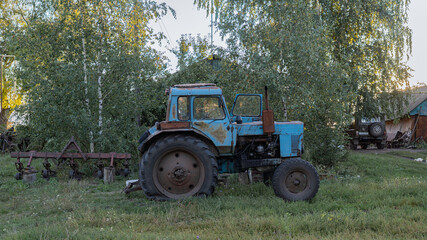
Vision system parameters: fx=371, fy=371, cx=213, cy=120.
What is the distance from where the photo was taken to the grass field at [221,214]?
15.8ft

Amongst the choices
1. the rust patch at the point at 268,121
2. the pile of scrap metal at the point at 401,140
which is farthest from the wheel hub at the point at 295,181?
the pile of scrap metal at the point at 401,140

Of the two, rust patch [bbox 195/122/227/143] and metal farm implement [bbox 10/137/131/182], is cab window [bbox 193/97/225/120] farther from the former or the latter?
metal farm implement [bbox 10/137/131/182]

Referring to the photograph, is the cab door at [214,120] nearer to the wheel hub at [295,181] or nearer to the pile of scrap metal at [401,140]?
the wheel hub at [295,181]

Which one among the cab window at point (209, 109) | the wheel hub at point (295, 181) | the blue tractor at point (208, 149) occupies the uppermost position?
the cab window at point (209, 109)

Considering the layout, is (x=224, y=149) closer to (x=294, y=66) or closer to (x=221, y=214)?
(x=221, y=214)

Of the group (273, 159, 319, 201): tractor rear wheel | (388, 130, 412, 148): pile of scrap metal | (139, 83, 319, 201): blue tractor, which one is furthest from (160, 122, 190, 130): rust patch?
(388, 130, 412, 148): pile of scrap metal

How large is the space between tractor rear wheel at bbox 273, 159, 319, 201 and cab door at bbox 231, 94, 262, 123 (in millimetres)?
1669

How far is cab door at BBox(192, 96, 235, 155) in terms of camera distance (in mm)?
7457

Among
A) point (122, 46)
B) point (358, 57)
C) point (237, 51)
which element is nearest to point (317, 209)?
point (237, 51)

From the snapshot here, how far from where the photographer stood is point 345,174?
11930 millimetres

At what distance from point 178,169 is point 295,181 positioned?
233 centimetres

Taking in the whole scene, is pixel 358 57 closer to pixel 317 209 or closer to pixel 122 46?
pixel 122 46

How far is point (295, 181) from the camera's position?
289 inches

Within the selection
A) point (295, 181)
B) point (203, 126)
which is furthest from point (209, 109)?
point (295, 181)
